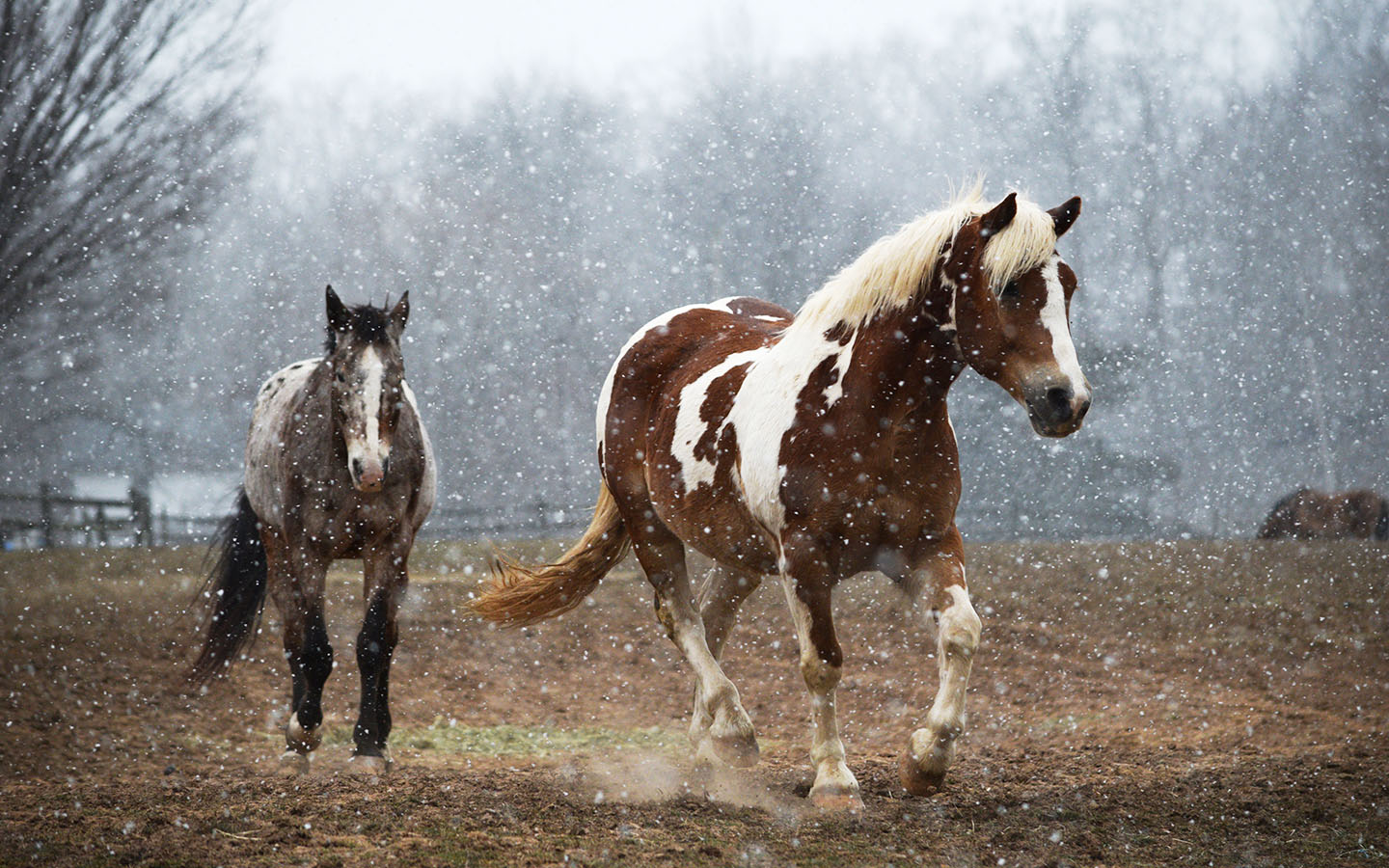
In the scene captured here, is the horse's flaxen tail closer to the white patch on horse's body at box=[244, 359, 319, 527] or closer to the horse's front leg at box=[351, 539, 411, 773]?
the horse's front leg at box=[351, 539, 411, 773]

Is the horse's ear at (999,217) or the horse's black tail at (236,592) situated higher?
the horse's ear at (999,217)

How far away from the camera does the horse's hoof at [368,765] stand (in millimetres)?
4926

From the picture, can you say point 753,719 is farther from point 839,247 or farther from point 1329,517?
point 839,247

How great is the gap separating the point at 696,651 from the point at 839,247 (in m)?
17.3

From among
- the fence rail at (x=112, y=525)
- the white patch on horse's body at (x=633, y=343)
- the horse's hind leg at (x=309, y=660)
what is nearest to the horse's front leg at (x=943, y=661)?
the white patch on horse's body at (x=633, y=343)

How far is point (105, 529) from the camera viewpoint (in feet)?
54.2

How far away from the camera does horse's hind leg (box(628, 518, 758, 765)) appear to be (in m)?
4.22

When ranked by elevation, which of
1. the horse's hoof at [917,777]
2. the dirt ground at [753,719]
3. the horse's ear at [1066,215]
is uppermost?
the horse's ear at [1066,215]

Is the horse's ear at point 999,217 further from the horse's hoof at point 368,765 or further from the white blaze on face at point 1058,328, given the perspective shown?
the horse's hoof at point 368,765

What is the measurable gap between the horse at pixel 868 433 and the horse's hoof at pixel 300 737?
2.06m

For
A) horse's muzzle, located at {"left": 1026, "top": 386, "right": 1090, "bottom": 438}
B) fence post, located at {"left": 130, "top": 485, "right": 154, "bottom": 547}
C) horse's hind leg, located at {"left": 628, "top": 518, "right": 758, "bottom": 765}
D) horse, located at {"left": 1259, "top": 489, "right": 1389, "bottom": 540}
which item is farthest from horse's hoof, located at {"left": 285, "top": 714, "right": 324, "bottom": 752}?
horse, located at {"left": 1259, "top": 489, "right": 1389, "bottom": 540}

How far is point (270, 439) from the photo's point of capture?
18.9ft

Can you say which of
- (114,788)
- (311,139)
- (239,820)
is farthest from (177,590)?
(311,139)

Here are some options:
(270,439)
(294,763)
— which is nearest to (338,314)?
(270,439)
